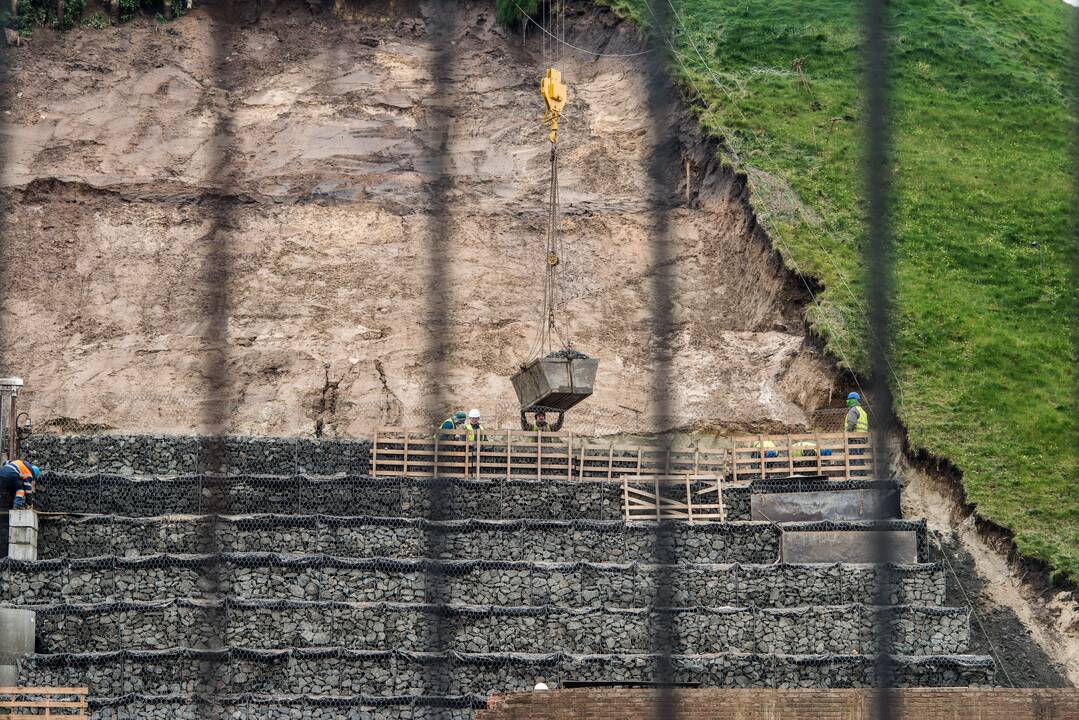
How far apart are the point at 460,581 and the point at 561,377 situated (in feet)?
16.2

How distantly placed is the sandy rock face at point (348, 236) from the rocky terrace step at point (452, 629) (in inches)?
426

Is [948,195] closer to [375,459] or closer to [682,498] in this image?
[682,498]

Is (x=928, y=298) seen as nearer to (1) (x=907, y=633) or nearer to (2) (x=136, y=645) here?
(1) (x=907, y=633)

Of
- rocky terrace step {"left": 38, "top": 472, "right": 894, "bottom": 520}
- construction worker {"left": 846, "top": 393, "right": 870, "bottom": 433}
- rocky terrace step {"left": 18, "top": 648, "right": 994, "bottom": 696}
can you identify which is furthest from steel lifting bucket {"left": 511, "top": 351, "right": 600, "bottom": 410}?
construction worker {"left": 846, "top": 393, "right": 870, "bottom": 433}

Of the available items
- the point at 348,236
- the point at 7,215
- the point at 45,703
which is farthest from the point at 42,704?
the point at 348,236

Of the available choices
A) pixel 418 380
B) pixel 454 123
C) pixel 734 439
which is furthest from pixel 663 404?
pixel 454 123

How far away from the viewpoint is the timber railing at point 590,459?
109ft

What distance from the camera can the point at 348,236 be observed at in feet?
163

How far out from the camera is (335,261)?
161 feet

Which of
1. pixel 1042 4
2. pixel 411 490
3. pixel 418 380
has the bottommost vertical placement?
pixel 411 490

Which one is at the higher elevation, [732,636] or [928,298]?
[928,298]

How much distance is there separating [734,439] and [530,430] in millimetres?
5040

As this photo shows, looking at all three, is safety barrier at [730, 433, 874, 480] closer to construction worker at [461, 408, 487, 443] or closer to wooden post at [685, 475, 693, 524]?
wooden post at [685, 475, 693, 524]

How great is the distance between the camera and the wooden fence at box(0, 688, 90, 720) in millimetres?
25141
